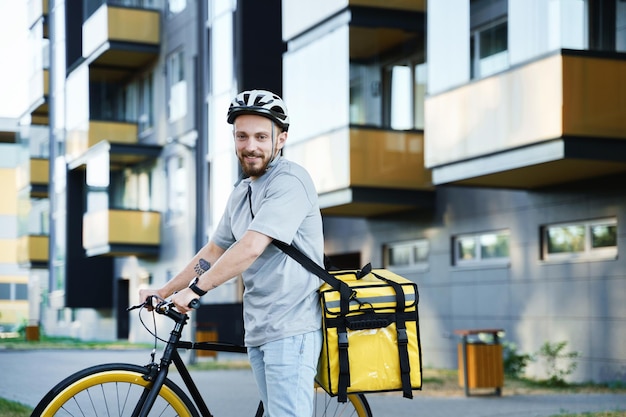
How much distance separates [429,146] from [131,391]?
1269cm

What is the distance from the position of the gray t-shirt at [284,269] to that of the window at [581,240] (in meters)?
11.6

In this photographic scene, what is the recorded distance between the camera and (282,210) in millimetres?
4453

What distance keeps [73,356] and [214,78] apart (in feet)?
25.2

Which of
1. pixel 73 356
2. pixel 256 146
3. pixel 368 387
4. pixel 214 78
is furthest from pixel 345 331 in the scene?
pixel 214 78

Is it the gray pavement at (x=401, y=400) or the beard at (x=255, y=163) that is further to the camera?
the gray pavement at (x=401, y=400)

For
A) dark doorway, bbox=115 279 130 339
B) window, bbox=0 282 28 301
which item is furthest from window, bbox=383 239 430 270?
window, bbox=0 282 28 301

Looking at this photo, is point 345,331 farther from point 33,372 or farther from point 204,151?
point 204,151

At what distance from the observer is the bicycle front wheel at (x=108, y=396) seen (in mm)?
4598

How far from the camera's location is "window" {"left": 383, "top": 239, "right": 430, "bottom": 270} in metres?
20.8

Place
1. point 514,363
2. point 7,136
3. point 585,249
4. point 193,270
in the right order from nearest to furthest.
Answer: point 193,270
point 585,249
point 514,363
point 7,136

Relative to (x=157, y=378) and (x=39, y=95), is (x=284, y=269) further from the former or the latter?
(x=39, y=95)

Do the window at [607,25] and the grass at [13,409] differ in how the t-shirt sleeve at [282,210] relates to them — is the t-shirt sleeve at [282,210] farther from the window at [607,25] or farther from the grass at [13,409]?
the window at [607,25]

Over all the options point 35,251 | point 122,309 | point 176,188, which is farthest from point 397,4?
point 35,251

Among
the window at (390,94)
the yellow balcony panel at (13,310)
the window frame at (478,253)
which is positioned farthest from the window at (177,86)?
the yellow balcony panel at (13,310)
